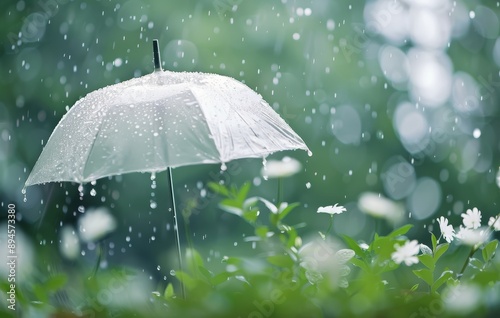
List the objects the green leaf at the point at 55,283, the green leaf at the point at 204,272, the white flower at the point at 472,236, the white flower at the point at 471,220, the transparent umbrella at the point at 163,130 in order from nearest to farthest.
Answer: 1. the green leaf at the point at 55,283
2. the green leaf at the point at 204,272
3. the white flower at the point at 472,236
4. the white flower at the point at 471,220
5. the transparent umbrella at the point at 163,130

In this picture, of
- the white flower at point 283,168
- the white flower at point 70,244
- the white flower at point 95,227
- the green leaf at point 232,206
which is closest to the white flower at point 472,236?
the white flower at point 283,168

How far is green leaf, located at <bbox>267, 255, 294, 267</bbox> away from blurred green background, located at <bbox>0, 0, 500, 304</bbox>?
5200mm

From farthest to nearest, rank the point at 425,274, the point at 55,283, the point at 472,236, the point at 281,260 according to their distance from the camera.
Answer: the point at 472,236 < the point at 425,274 < the point at 281,260 < the point at 55,283

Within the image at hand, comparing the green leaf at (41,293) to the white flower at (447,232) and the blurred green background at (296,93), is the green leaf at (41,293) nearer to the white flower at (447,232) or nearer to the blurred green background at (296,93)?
the white flower at (447,232)

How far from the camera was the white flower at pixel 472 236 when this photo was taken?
4.64 feet

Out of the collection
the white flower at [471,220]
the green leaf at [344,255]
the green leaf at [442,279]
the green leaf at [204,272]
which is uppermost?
the green leaf at [344,255]

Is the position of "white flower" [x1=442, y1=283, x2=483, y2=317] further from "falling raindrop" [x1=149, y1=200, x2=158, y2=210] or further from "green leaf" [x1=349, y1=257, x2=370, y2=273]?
"falling raindrop" [x1=149, y1=200, x2=158, y2=210]

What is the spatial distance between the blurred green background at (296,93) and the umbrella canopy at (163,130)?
14.3 ft

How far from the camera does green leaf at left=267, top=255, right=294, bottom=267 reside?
109 centimetres

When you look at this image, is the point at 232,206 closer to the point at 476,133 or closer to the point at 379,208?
the point at 379,208

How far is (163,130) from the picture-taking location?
179 cm

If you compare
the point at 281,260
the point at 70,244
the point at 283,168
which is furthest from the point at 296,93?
the point at 70,244

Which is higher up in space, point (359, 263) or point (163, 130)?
point (163, 130)

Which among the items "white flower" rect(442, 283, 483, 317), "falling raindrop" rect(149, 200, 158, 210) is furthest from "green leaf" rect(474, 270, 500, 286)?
"falling raindrop" rect(149, 200, 158, 210)
